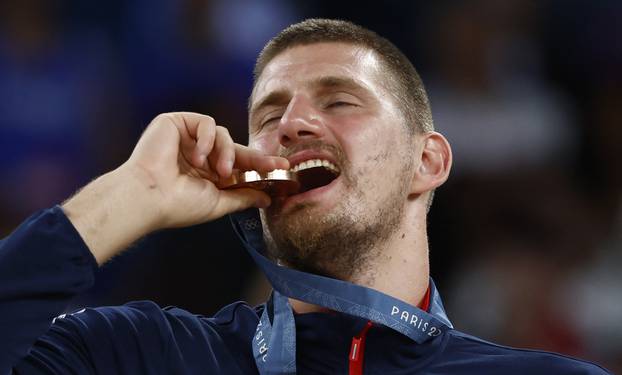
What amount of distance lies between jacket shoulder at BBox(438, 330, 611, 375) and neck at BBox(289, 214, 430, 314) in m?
0.27

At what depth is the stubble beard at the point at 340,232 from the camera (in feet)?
9.52

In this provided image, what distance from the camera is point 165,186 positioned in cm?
264

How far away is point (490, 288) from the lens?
4879 mm

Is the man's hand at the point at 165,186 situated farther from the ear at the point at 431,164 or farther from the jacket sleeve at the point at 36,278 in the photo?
the ear at the point at 431,164

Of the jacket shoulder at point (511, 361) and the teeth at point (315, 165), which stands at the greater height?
the teeth at point (315, 165)

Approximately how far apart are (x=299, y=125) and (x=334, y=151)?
5.0 inches

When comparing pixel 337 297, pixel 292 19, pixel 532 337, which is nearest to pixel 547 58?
pixel 292 19

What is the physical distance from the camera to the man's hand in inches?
97.3

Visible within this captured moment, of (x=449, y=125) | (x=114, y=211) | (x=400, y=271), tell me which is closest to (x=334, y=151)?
(x=400, y=271)

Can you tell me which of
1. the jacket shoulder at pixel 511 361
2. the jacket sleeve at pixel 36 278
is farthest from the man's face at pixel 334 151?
the jacket sleeve at pixel 36 278

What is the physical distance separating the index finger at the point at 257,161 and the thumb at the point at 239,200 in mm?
122

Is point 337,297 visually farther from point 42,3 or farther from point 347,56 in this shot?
point 42,3

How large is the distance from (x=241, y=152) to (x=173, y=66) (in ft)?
11.1

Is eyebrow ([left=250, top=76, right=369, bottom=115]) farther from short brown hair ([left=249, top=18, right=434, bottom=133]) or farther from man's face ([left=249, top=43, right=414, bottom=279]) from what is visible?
short brown hair ([left=249, top=18, right=434, bottom=133])
